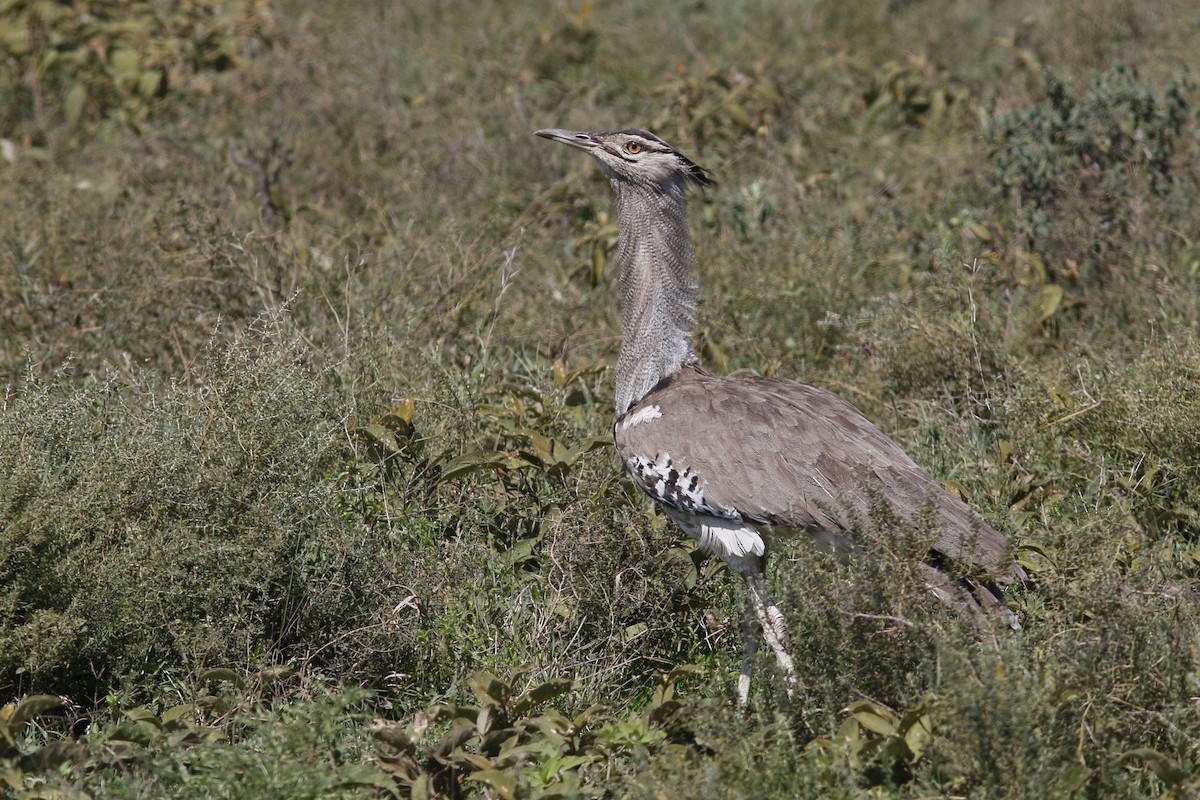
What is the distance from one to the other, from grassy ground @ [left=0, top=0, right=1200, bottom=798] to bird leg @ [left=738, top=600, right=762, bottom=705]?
62 millimetres

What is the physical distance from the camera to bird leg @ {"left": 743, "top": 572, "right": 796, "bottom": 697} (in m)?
3.30

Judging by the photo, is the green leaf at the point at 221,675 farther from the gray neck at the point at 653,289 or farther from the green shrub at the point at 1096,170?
the green shrub at the point at 1096,170

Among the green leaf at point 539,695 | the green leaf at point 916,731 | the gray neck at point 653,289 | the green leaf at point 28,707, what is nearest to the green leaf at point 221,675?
the green leaf at point 28,707

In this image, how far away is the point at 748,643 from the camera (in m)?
3.51

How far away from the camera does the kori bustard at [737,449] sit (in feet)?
10.7

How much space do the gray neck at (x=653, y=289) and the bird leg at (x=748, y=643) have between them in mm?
749

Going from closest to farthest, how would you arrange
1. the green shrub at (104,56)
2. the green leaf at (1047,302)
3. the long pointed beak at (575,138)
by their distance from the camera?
the long pointed beak at (575,138) < the green leaf at (1047,302) < the green shrub at (104,56)

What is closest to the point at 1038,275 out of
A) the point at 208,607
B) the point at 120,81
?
the point at 208,607

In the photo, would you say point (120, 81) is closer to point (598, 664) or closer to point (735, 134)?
point (735, 134)

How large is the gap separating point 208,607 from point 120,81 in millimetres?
4377

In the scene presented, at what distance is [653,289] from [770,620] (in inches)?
42.0

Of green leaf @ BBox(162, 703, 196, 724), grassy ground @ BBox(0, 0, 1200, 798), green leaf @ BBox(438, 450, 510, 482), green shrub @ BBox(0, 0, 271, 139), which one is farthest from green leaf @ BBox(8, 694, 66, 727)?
green shrub @ BBox(0, 0, 271, 139)

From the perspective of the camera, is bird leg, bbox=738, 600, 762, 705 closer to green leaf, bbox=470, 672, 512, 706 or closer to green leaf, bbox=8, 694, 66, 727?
green leaf, bbox=470, 672, 512, 706

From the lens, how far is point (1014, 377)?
4.51 meters
